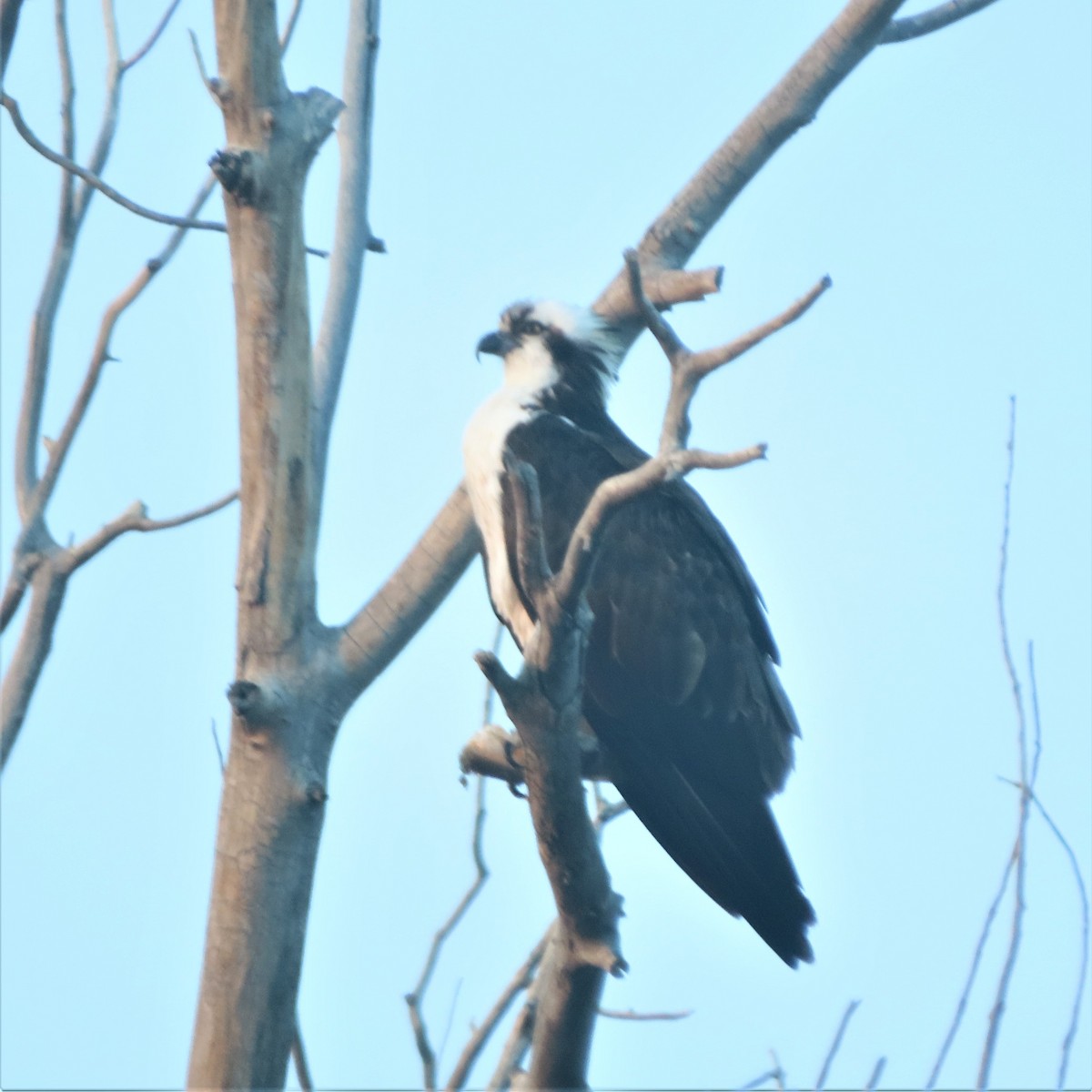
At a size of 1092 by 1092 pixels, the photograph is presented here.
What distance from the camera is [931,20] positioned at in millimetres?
5441

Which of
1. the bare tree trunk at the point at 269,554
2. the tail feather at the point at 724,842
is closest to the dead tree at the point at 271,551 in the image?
the bare tree trunk at the point at 269,554

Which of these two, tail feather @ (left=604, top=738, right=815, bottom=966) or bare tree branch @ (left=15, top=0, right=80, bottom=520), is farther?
bare tree branch @ (left=15, top=0, right=80, bottom=520)

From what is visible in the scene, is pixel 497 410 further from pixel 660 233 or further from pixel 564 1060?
pixel 564 1060

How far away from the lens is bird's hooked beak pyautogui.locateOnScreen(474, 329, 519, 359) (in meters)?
6.23

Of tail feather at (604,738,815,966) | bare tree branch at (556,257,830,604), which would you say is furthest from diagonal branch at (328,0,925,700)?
bare tree branch at (556,257,830,604)

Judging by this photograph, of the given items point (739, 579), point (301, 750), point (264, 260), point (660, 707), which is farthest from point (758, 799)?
point (264, 260)

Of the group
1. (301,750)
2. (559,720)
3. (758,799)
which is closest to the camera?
(559,720)

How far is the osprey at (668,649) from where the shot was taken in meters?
4.91

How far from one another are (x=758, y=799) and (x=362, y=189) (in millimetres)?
Answer: 2363

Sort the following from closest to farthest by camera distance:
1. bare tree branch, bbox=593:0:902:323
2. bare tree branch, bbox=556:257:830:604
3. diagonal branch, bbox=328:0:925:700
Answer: bare tree branch, bbox=556:257:830:604, diagonal branch, bbox=328:0:925:700, bare tree branch, bbox=593:0:902:323

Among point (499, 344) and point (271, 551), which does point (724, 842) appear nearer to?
point (271, 551)

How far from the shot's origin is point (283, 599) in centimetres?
438

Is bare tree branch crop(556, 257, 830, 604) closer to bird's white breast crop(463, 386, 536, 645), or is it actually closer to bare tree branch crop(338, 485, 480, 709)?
bare tree branch crop(338, 485, 480, 709)

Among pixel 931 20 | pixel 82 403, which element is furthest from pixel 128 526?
pixel 931 20
